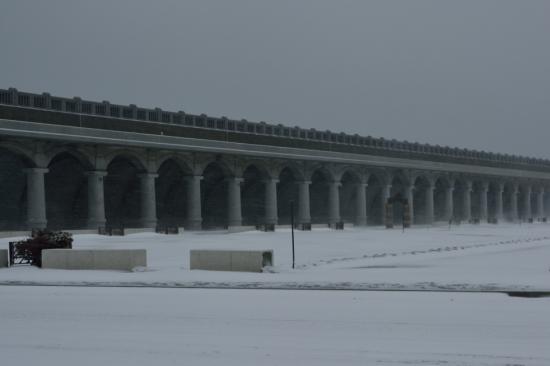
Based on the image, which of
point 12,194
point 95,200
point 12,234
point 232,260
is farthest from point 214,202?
point 232,260

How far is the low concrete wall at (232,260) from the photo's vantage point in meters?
23.6

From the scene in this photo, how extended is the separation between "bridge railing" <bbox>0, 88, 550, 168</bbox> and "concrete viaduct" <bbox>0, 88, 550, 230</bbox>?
0.29ft

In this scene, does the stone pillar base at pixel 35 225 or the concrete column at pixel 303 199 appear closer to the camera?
the stone pillar base at pixel 35 225

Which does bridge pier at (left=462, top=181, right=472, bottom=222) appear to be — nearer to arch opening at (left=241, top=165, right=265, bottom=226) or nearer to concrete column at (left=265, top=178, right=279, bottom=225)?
arch opening at (left=241, top=165, right=265, bottom=226)

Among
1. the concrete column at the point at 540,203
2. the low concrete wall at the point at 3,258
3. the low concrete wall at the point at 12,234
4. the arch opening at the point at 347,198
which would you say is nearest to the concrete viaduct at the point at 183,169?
the arch opening at the point at 347,198

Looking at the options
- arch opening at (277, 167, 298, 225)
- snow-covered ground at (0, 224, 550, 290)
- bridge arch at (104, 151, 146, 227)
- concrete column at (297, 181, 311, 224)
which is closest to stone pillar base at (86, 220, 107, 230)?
bridge arch at (104, 151, 146, 227)

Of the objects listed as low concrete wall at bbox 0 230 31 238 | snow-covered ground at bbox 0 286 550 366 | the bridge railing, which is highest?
the bridge railing

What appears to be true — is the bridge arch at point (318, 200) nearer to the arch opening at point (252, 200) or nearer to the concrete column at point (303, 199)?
the arch opening at point (252, 200)

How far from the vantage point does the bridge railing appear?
155 ft

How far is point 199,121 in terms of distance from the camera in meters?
60.8

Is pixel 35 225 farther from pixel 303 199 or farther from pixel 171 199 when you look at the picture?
pixel 303 199

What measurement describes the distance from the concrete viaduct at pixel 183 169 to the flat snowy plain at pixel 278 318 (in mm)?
24366

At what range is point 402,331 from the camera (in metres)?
13.1

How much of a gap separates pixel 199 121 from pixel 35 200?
55.5 ft
